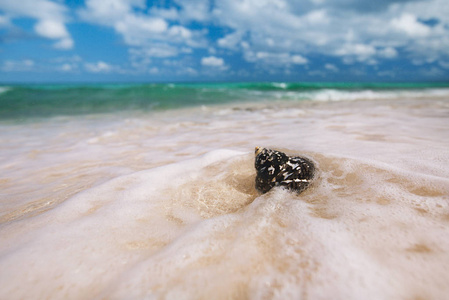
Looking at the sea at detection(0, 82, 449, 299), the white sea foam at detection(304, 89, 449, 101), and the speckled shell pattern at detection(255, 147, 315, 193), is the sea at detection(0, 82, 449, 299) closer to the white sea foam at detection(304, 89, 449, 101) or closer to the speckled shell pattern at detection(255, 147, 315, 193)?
the speckled shell pattern at detection(255, 147, 315, 193)

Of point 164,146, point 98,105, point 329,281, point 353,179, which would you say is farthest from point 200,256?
point 98,105

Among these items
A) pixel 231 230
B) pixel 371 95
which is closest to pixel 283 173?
pixel 231 230

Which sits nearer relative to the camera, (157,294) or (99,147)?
(157,294)

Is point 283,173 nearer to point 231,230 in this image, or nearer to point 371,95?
point 231,230

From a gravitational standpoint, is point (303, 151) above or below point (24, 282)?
above

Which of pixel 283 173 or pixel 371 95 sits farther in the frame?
pixel 371 95

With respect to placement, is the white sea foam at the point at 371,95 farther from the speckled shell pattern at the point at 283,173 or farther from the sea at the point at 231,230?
the speckled shell pattern at the point at 283,173

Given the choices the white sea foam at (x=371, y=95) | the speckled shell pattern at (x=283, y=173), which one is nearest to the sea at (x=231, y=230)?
the speckled shell pattern at (x=283, y=173)

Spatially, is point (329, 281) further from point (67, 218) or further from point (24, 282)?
point (67, 218)
